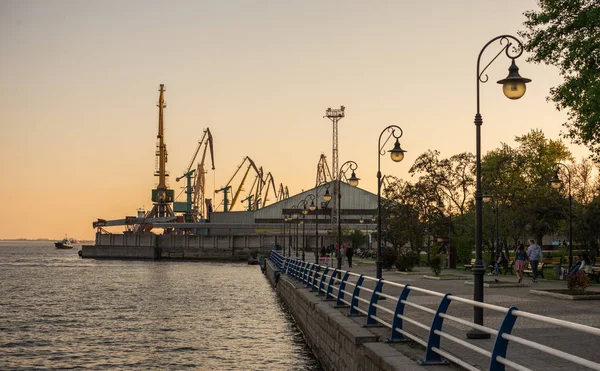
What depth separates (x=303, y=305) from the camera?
26766mm

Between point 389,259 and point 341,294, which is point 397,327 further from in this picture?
point 389,259

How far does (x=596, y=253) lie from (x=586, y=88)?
120ft

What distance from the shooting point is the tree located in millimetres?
24797

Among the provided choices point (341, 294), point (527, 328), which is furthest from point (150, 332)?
point (527, 328)

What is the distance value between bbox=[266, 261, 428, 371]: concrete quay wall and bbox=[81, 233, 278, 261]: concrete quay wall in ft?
374

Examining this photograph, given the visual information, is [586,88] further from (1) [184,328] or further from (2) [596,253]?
(2) [596,253]

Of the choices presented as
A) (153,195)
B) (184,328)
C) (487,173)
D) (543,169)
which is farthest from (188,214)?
(184,328)

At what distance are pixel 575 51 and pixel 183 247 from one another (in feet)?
443

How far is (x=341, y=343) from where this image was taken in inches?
642

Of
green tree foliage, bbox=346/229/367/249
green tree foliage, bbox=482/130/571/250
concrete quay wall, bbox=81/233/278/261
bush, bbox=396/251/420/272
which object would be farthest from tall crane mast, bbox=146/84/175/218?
bush, bbox=396/251/420/272

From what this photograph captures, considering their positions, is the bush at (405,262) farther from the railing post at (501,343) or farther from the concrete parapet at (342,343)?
the railing post at (501,343)

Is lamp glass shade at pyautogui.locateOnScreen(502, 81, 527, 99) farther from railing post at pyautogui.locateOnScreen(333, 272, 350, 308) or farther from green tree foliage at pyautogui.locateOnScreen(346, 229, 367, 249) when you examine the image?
green tree foliage at pyautogui.locateOnScreen(346, 229, 367, 249)

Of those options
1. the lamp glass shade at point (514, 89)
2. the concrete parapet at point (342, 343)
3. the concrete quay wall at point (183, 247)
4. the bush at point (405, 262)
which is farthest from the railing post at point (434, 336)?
the concrete quay wall at point (183, 247)

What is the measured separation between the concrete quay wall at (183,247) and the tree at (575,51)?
111997 mm
